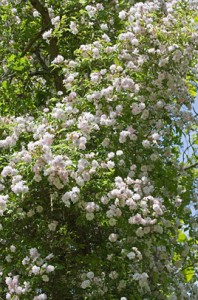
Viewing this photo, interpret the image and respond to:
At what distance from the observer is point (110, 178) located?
4.71 m

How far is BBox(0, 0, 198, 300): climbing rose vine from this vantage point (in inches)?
177

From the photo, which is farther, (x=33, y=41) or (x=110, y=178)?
(x=33, y=41)

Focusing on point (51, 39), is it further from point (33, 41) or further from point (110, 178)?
point (110, 178)

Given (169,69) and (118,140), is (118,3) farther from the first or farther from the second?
(118,140)

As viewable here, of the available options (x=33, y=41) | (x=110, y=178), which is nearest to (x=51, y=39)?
(x=33, y=41)

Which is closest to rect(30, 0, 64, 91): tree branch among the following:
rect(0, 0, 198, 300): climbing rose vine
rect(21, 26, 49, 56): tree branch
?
rect(21, 26, 49, 56): tree branch

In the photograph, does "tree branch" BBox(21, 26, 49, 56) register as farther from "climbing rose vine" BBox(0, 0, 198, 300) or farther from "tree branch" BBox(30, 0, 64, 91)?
"climbing rose vine" BBox(0, 0, 198, 300)

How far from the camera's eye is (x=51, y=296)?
4.84m

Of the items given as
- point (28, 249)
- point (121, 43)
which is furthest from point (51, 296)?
point (121, 43)

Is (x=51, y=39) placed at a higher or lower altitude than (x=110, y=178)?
higher

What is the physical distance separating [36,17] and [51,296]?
140 inches

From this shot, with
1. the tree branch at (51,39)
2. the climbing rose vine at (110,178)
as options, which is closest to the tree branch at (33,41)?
the tree branch at (51,39)

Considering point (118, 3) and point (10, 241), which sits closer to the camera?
point (10, 241)

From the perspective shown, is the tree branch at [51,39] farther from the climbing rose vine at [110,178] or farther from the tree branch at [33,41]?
the climbing rose vine at [110,178]
